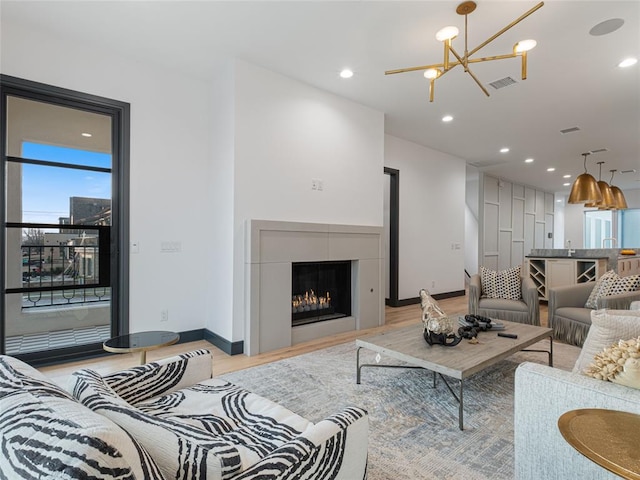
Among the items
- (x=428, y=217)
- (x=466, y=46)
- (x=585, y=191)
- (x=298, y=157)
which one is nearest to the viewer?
(x=466, y=46)

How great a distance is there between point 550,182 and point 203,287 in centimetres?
1028

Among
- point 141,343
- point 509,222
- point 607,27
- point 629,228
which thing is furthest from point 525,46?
point 629,228

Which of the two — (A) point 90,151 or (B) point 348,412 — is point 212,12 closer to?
(A) point 90,151

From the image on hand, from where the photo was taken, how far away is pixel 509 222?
940 centimetres

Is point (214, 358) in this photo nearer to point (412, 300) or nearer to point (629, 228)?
point (412, 300)

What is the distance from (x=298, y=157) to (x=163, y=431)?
3.45m

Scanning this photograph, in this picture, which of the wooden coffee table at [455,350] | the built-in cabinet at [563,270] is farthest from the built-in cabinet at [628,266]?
the wooden coffee table at [455,350]

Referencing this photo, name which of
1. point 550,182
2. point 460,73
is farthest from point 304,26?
point 550,182

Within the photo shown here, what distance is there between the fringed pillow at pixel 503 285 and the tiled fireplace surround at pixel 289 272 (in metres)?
1.43

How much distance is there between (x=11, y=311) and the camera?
3.03 m

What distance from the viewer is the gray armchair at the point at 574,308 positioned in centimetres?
353

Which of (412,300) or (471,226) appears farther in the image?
(471,226)

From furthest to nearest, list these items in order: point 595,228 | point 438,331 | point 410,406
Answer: point 595,228 < point 438,331 < point 410,406

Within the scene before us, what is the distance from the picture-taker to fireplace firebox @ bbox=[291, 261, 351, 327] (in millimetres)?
4152
